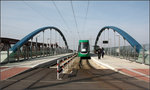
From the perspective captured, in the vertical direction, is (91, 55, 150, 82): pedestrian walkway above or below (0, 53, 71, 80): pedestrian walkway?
below

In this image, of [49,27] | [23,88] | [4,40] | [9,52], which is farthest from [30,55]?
[49,27]

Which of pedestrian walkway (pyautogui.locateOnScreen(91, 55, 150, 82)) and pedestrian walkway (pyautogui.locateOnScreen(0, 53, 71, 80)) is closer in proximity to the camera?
pedestrian walkway (pyautogui.locateOnScreen(91, 55, 150, 82))

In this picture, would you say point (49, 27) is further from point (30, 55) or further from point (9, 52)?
point (9, 52)

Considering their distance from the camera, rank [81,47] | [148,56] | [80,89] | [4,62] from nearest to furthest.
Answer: [80,89]
[148,56]
[4,62]
[81,47]

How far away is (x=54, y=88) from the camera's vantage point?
657cm

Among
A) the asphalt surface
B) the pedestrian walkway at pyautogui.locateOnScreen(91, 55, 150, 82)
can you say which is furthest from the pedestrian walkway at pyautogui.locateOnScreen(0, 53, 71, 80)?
the pedestrian walkway at pyautogui.locateOnScreen(91, 55, 150, 82)

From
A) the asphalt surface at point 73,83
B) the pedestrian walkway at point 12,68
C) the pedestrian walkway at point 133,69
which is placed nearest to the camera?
the asphalt surface at point 73,83

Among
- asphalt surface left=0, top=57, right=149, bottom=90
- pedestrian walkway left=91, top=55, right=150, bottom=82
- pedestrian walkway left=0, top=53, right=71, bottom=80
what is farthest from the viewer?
pedestrian walkway left=0, top=53, right=71, bottom=80

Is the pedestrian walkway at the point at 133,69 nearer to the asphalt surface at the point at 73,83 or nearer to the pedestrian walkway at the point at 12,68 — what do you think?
the asphalt surface at the point at 73,83

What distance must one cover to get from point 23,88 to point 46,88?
939mm

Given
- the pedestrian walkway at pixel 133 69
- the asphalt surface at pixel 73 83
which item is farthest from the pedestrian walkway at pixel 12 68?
the pedestrian walkway at pixel 133 69

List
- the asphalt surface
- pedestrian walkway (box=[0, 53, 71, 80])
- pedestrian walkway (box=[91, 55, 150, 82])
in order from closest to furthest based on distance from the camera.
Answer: the asphalt surface → pedestrian walkway (box=[91, 55, 150, 82]) → pedestrian walkway (box=[0, 53, 71, 80])

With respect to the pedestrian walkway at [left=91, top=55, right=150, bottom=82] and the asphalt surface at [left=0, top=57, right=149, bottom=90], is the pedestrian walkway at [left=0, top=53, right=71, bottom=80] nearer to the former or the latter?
the asphalt surface at [left=0, top=57, right=149, bottom=90]

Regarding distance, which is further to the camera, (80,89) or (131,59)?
(131,59)
